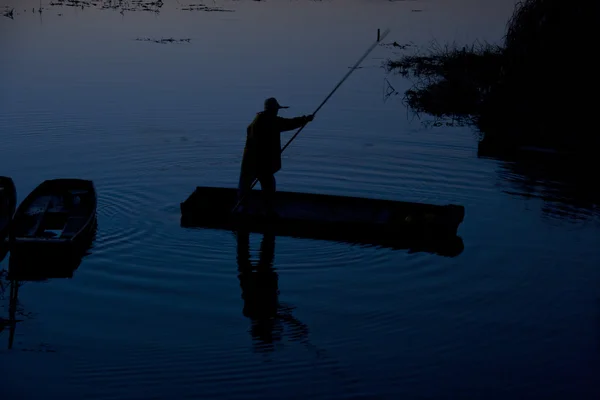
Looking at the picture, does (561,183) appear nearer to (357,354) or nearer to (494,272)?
(494,272)

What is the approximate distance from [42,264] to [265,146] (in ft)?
10.8

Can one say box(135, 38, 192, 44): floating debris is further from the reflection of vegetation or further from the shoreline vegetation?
the reflection of vegetation

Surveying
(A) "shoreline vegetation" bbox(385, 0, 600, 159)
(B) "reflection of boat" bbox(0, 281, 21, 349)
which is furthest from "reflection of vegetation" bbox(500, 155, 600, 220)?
(B) "reflection of boat" bbox(0, 281, 21, 349)

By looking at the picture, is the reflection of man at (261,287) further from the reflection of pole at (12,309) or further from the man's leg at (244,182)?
the reflection of pole at (12,309)

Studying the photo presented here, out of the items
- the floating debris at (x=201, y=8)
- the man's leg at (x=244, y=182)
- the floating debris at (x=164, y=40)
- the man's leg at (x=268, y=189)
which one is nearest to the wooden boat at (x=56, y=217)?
the man's leg at (x=244, y=182)

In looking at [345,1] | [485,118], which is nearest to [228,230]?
[485,118]

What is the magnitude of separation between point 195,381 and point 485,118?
43.2 feet

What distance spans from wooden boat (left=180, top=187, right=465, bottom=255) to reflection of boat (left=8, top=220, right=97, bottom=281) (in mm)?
1990

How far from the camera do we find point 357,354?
840cm

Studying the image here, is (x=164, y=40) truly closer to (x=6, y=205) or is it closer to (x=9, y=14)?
(x=9, y=14)

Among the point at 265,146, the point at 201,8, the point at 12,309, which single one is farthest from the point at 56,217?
the point at 201,8

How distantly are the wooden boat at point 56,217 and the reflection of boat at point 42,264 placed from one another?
0.08 meters

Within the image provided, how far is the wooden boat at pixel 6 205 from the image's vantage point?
1085 centimetres

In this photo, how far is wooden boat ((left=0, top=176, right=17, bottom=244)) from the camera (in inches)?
427
